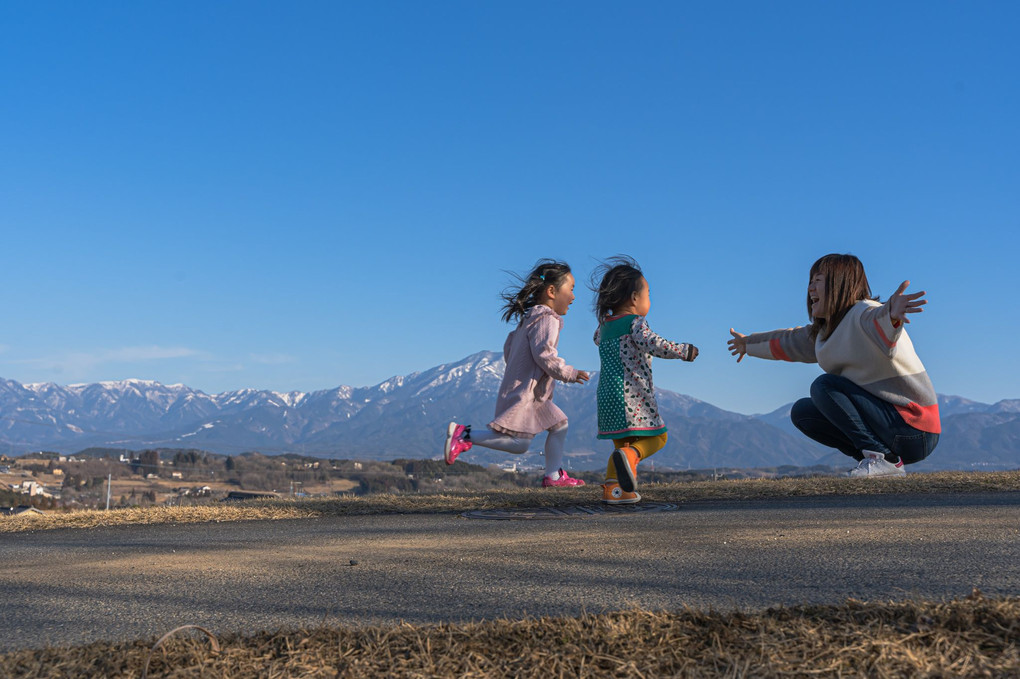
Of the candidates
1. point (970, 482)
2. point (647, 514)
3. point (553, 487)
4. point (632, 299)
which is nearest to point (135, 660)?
point (647, 514)

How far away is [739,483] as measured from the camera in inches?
316

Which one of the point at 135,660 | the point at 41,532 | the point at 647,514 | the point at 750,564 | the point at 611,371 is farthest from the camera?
the point at 611,371

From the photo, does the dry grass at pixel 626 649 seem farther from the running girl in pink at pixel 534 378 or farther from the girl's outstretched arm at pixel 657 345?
the running girl in pink at pixel 534 378

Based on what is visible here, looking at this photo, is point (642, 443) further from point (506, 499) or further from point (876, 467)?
point (876, 467)

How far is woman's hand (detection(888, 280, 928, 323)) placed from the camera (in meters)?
6.13

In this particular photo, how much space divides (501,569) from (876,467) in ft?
15.5

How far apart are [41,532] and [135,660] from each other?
5386 mm

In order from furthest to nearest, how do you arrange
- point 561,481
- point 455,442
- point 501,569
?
point 561,481
point 455,442
point 501,569

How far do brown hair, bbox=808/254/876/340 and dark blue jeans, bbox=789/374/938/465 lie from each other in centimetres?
46

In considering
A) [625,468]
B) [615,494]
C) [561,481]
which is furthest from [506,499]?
[561,481]

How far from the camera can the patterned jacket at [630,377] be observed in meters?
7.08

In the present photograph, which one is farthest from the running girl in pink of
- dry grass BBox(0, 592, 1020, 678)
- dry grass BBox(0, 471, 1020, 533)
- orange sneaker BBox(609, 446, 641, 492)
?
dry grass BBox(0, 592, 1020, 678)

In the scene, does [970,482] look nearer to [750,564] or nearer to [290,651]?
[750,564]

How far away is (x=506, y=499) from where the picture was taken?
24.3 ft
